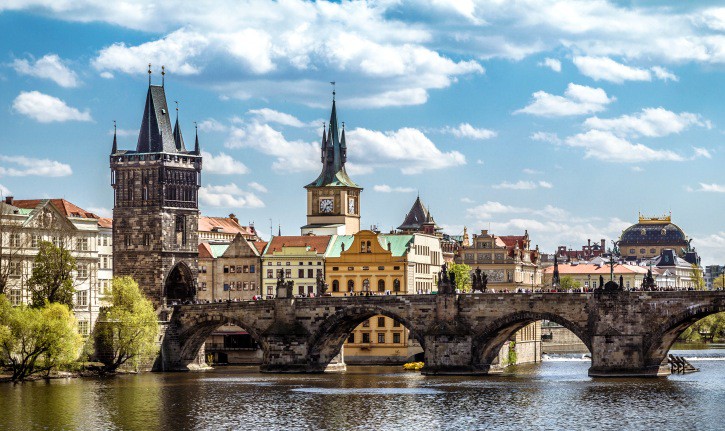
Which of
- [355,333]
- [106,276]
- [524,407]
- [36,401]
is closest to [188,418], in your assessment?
[36,401]

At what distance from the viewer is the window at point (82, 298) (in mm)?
150875

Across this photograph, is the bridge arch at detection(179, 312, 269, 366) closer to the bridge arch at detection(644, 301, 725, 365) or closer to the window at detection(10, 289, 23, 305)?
the window at detection(10, 289, 23, 305)

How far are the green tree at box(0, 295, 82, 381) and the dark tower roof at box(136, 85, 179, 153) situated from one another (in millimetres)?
38079

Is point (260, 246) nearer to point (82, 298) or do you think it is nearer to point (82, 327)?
point (82, 298)

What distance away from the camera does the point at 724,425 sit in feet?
334

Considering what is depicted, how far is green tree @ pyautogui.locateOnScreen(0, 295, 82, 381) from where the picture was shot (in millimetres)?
132250

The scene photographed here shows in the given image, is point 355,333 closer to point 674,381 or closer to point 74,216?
point 74,216

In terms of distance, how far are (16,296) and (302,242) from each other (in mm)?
48627

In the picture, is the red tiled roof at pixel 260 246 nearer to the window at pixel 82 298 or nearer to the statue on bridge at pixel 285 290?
A: the statue on bridge at pixel 285 290

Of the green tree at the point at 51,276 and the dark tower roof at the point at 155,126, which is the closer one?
the green tree at the point at 51,276

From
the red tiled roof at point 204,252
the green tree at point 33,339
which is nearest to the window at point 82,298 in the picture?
the green tree at point 33,339

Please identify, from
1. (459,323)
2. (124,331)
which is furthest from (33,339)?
(459,323)

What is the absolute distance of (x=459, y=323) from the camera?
144 metres

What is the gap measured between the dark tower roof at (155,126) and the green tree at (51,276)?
2888cm
